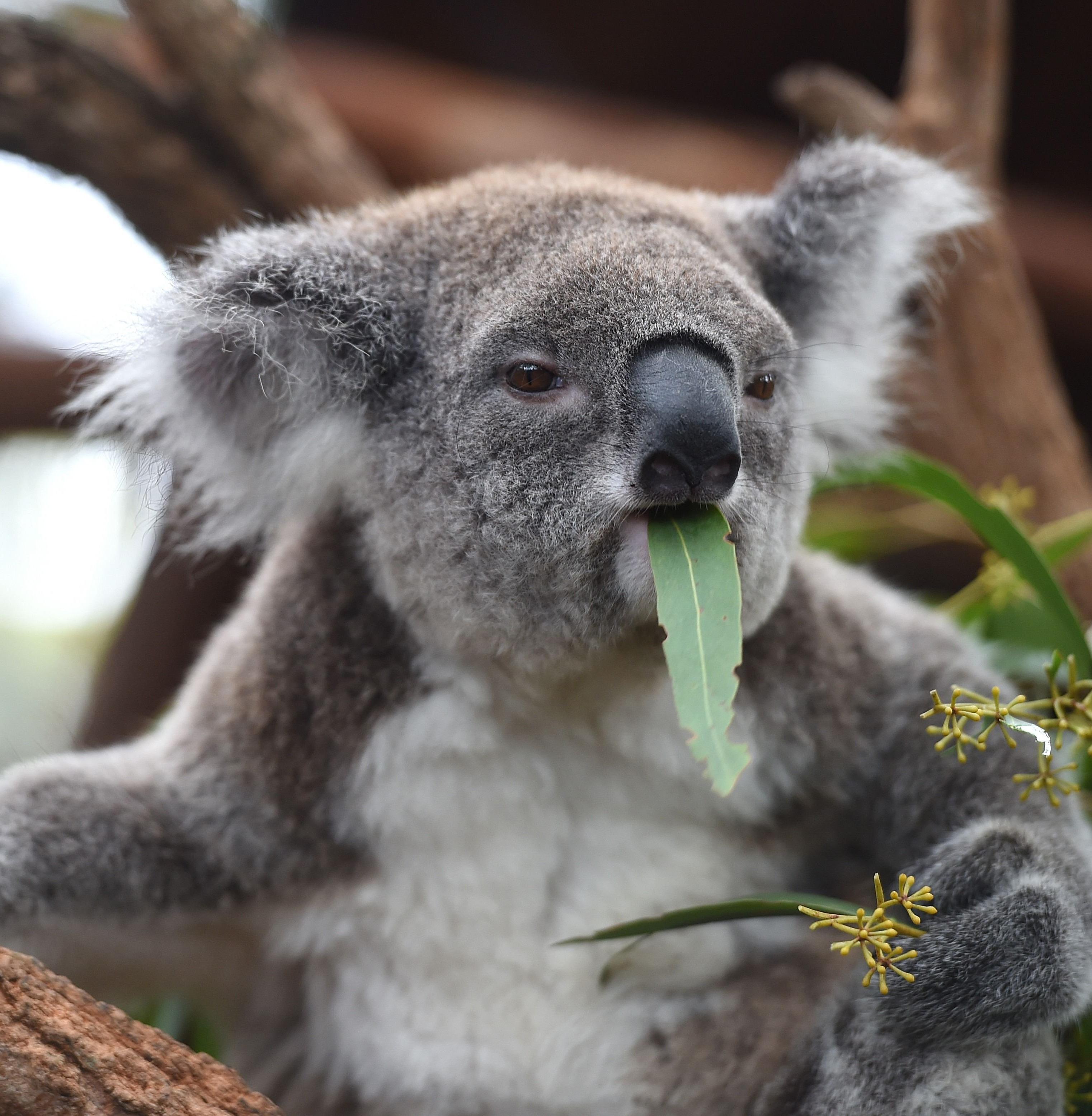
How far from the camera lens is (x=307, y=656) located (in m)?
2.31

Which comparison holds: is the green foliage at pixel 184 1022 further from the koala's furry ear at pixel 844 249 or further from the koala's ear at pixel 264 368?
the koala's furry ear at pixel 844 249

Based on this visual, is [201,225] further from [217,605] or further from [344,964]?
[344,964]

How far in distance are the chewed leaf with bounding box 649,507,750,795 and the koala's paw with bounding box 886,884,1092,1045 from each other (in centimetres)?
50

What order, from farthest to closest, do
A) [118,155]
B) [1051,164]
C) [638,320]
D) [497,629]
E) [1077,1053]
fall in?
[1051,164]
[118,155]
[1077,1053]
[497,629]
[638,320]

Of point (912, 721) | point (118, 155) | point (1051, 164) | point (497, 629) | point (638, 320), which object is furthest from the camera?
point (1051, 164)

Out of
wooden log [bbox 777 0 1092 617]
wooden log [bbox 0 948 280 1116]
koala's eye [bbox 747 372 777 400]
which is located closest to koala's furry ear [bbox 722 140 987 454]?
koala's eye [bbox 747 372 777 400]

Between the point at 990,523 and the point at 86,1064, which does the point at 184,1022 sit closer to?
the point at 86,1064

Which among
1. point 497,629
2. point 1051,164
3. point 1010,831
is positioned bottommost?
point 1010,831

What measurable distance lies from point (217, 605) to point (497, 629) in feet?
8.67

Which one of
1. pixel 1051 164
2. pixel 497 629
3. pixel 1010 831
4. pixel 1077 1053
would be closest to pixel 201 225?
pixel 497 629

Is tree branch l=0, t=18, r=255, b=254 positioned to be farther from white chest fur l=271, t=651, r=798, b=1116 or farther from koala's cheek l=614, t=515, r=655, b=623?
koala's cheek l=614, t=515, r=655, b=623

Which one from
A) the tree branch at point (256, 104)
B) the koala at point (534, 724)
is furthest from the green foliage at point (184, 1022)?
the tree branch at point (256, 104)

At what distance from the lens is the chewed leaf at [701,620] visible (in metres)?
1.61

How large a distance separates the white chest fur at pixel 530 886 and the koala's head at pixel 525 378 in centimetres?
27
